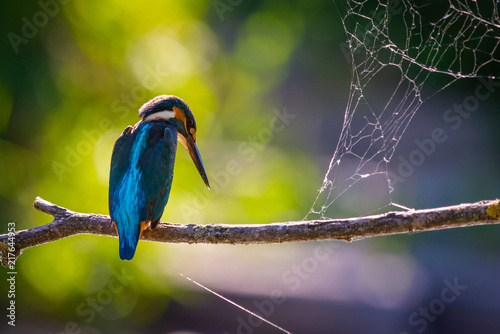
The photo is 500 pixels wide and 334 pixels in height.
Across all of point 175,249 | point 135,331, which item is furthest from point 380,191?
point 135,331

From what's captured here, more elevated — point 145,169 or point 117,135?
point 145,169

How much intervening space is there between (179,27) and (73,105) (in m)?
0.65

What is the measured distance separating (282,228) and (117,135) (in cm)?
147

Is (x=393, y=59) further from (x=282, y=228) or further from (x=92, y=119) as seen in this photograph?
(x=282, y=228)

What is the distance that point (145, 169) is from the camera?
4.93 ft

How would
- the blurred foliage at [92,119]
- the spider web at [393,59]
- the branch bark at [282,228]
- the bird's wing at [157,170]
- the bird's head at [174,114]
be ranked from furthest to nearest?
1. the spider web at [393,59]
2. the blurred foliage at [92,119]
3. the bird's head at [174,114]
4. the bird's wing at [157,170]
5. the branch bark at [282,228]

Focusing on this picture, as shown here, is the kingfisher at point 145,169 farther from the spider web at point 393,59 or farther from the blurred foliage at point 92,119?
the spider web at point 393,59

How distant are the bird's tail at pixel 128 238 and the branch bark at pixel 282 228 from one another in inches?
2.1

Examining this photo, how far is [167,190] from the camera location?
153 cm

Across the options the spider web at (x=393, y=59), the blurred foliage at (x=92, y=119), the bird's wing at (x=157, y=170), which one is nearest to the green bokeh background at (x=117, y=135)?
the blurred foliage at (x=92, y=119)

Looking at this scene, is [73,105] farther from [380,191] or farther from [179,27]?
[380,191]

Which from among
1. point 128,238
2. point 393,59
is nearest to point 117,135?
point 128,238

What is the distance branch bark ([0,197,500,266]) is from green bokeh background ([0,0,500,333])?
97 centimetres

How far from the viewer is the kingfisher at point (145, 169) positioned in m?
1.38
